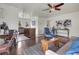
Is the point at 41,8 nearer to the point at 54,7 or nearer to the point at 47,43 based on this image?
the point at 54,7

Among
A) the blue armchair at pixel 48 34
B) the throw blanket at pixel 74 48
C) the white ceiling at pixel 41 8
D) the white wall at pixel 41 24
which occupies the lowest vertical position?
the throw blanket at pixel 74 48

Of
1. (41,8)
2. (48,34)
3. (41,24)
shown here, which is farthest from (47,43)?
(41,8)

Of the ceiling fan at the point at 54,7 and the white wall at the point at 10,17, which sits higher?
the ceiling fan at the point at 54,7

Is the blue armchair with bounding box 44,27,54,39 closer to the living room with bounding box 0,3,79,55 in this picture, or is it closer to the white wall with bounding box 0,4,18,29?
the living room with bounding box 0,3,79,55

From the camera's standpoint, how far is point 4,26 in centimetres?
199

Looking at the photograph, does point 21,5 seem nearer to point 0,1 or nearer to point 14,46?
point 0,1

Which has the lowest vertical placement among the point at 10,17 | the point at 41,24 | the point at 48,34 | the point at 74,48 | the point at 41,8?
the point at 74,48

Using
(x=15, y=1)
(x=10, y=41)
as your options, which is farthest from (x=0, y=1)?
(x=10, y=41)

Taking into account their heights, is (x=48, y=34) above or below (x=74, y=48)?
above

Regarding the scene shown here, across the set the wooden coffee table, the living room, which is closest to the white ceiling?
the living room

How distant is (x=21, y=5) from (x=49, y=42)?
0.66m

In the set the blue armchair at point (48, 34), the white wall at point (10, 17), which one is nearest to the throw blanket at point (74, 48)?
the blue armchair at point (48, 34)

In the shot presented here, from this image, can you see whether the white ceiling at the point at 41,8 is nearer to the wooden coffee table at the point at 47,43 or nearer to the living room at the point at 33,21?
the living room at the point at 33,21
